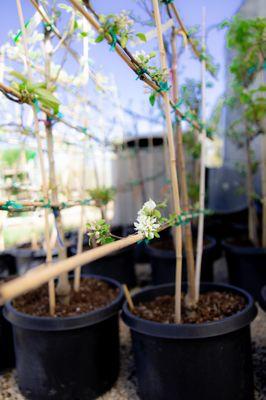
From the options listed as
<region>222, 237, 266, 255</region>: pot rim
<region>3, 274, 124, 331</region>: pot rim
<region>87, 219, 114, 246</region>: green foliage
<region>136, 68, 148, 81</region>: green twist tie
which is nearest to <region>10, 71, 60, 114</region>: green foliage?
<region>136, 68, 148, 81</region>: green twist tie

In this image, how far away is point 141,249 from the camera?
4141 millimetres

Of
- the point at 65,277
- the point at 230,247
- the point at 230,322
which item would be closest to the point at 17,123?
the point at 65,277

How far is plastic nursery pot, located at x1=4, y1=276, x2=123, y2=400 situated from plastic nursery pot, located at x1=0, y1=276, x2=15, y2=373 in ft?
1.05

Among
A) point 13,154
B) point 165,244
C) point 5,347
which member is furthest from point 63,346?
point 13,154

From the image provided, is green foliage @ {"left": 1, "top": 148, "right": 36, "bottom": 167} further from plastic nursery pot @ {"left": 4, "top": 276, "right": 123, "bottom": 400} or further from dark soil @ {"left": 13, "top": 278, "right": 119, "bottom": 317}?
plastic nursery pot @ {"left": 4, "top": 276, "right": 123, "bottom": 400}

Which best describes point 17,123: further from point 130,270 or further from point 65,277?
point 130,270

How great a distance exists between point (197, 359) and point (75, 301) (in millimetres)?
817

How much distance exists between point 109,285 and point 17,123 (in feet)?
3.58

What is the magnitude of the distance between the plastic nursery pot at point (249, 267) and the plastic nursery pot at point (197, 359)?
1206mm

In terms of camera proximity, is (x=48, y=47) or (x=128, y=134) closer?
(x=48, y=47)

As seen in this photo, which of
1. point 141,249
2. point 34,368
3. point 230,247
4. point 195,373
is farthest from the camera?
point 141,249

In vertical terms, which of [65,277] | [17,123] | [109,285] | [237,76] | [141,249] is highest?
[237,76]

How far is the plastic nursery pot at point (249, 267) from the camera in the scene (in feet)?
8.77

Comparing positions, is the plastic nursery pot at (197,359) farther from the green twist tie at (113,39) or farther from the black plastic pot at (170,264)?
the black plastic pot at (170,264)
